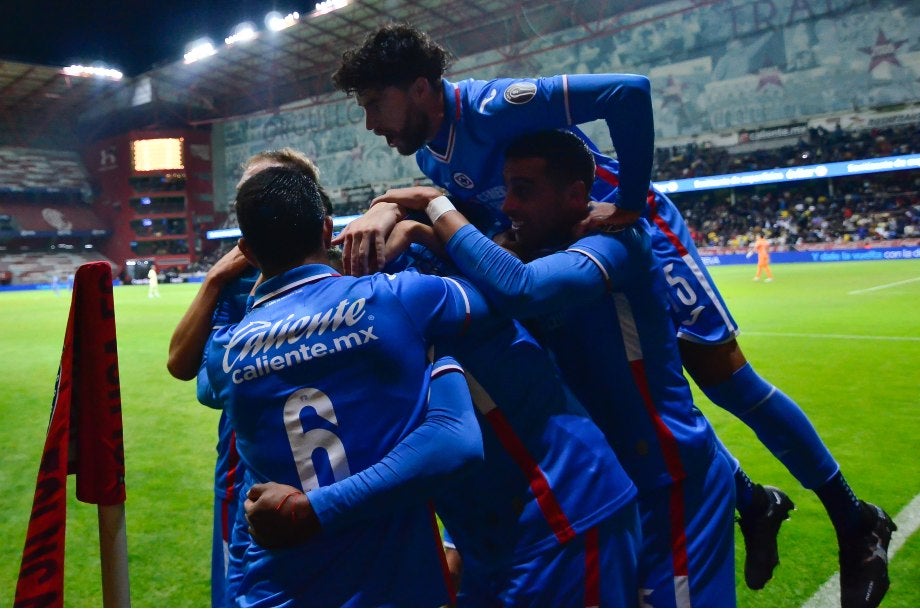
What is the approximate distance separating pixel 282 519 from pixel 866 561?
2238mm

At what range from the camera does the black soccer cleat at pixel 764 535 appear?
104 inches

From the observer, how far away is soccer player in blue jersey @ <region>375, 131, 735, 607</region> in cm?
→ 193

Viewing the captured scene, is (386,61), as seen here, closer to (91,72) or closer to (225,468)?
(225,468)

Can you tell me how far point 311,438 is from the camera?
1.52 meters

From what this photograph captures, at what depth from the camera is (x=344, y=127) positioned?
43.4m

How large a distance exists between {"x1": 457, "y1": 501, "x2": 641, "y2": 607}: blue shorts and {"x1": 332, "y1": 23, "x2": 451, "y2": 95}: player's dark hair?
5.40 ft

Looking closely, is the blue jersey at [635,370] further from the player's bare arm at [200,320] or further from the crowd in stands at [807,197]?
the crowd in stands at [807,197]

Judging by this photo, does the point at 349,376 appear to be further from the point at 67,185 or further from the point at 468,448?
the point at 67,185

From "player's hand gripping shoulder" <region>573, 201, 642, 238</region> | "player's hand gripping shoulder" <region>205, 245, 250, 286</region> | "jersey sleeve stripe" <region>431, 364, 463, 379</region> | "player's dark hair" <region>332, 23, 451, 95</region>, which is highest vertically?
"player's dark hair" <region>332, 23, 451, 95</region>

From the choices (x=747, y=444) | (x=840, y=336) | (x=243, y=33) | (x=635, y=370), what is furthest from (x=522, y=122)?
(x=243, y=33)

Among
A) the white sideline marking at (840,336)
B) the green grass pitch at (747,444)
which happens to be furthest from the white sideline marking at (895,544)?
the white sideline marking at (840,336)

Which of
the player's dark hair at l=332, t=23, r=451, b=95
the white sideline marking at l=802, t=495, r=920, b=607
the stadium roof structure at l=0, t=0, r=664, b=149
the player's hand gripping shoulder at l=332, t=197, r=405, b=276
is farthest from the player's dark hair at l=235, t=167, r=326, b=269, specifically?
the stadium roof structure at l=0, t=0, r=664, b=149

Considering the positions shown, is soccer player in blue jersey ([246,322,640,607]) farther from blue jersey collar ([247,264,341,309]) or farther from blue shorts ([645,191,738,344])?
blue shorts ([645,191,738,344])

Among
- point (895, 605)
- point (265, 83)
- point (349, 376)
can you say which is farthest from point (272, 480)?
point (265, 83)
